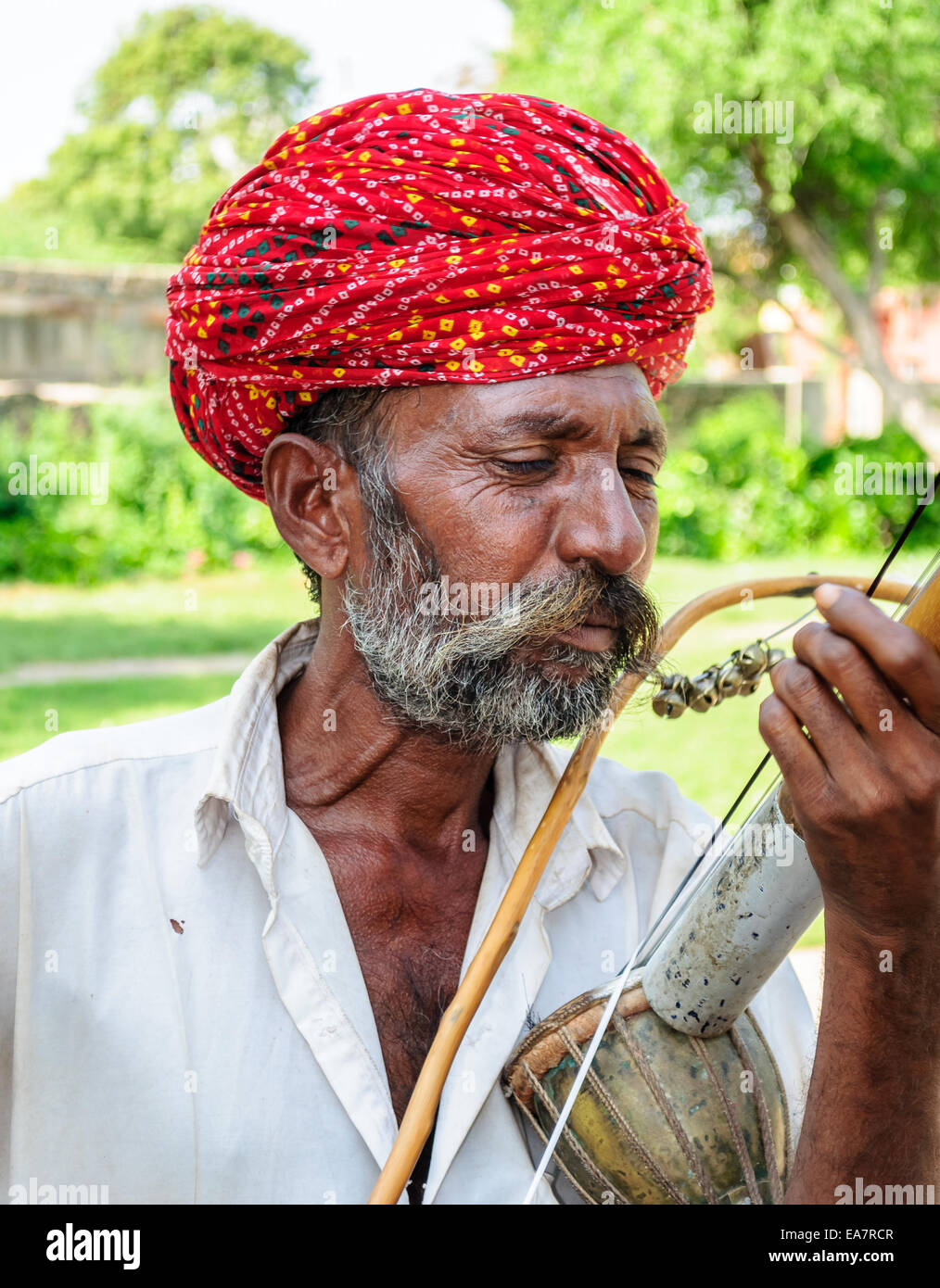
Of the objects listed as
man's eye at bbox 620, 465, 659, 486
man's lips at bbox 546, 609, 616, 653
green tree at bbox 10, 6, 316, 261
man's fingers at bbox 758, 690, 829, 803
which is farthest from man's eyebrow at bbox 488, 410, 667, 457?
green tree at bbox 10, 6, 316, 261

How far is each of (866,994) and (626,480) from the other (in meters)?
0.97

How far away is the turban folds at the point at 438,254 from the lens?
82.6 inches

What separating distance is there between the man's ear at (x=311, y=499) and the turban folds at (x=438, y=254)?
96mm

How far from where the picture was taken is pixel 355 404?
224 centimetres

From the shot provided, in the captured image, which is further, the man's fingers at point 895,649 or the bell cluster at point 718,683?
the bell cluster at point 718,683

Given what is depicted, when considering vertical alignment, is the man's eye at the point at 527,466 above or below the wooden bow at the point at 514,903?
above

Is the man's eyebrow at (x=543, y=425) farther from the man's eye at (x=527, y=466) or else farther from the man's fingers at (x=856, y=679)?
the man's fingers at (x=856, y=679)

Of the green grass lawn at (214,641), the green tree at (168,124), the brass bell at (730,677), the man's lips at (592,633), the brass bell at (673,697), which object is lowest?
the green grass lawn at (214,641)

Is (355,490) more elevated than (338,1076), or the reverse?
(355,490)

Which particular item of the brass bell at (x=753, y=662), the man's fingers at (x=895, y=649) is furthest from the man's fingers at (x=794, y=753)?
the brass bell at (x=753, y=662)

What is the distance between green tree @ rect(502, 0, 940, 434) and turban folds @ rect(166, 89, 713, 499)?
13.1 m

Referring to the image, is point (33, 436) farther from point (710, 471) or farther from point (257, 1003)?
point (257, 1003)

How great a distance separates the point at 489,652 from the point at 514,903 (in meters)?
0.43

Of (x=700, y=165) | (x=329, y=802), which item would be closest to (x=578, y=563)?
(x=329, y=802)
